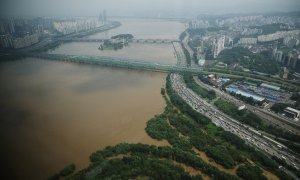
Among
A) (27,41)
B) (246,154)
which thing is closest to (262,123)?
(246,154)

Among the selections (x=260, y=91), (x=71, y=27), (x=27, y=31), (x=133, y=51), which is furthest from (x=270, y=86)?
(x=71, y=27)

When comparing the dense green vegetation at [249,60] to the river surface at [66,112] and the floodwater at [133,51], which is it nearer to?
the floodwater at [133,51]

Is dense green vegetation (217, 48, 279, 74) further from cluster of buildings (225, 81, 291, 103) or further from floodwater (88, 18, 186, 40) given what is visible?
floodwater (88, 18, 186, 40)

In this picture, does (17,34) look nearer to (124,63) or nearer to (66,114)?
(124,63)

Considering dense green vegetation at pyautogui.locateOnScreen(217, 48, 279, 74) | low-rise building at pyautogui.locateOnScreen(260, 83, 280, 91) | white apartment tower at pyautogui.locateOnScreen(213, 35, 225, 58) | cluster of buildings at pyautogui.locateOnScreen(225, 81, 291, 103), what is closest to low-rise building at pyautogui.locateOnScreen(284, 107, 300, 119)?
cluster of buildings at pyautogui.locateOnScreen(225, 81, 291, 103)

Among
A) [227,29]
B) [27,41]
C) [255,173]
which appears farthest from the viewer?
[227,29]

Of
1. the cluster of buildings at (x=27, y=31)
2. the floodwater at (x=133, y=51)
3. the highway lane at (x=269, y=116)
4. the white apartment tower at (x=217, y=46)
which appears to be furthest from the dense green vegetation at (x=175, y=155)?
the cluster of buildings at (x=27, y=31)

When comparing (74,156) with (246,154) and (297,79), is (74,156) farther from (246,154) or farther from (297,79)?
(297,79)
